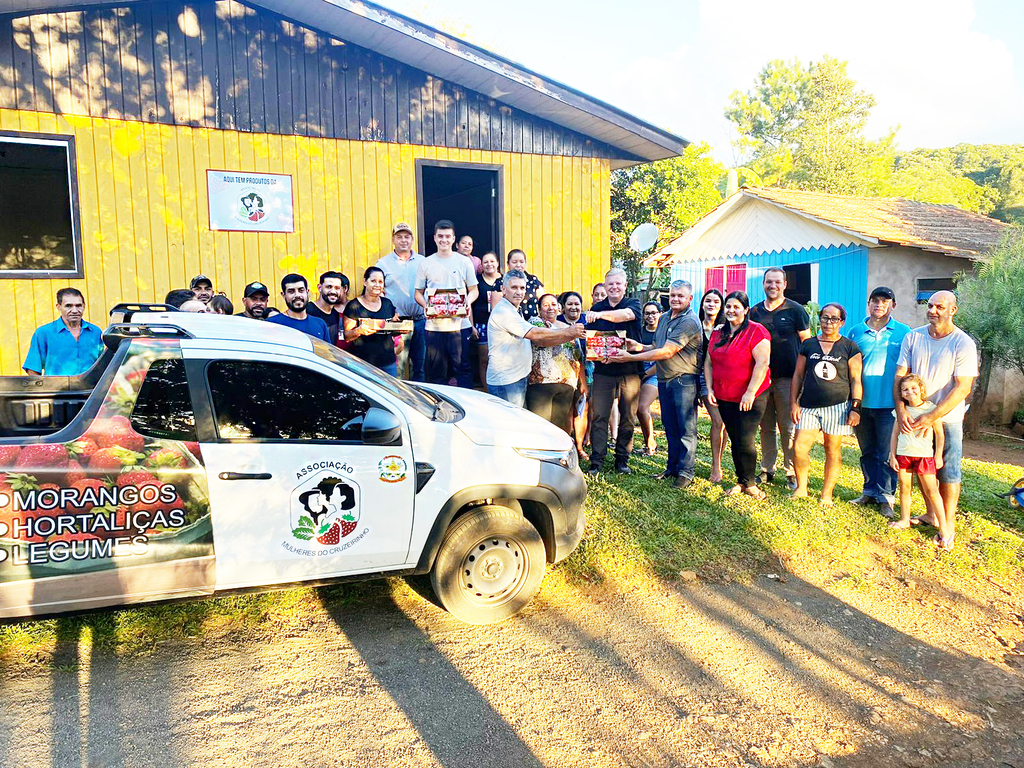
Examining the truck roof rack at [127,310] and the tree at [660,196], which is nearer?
the truck roof rack at [127,310]

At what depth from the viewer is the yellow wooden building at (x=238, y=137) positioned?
24.1 ft

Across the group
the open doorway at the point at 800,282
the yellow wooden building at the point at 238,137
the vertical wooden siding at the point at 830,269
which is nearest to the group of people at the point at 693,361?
the yellow wooden building at the point at 238,137

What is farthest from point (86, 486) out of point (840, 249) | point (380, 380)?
point (840, 249)

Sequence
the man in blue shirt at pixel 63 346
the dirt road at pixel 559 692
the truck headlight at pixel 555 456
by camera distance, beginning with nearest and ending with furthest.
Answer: the dirt road at pixel 559 692
the truck headlight at pixel 555 456
the man in blue shirt at pixel 63 346

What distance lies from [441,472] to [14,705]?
7.74 feet

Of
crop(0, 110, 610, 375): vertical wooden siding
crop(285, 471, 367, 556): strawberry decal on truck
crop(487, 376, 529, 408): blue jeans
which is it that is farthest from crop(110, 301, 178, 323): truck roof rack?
crop(0, 110, 610, 375): vertical wooden siding

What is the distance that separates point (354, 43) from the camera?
28.1 feet

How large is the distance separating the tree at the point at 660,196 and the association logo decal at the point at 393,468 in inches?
786

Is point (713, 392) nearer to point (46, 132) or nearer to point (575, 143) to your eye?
point (575, 143)

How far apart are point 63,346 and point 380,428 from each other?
3.81m

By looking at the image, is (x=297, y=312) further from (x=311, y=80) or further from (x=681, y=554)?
(x=681, y=554)

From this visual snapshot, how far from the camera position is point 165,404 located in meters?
3.73

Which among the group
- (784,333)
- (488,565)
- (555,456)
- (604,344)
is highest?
(784,333)

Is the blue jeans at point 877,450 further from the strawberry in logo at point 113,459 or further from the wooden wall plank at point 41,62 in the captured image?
the wooden wall plank at point 41,62
